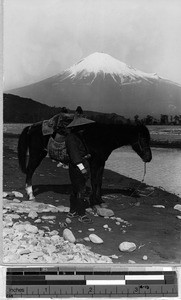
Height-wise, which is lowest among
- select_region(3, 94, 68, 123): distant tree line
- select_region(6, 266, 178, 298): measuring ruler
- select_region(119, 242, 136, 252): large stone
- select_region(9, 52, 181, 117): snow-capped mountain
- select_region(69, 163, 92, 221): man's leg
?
select_region(6, 266, 178, 298): measuring ruler

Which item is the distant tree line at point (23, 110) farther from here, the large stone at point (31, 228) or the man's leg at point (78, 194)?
the large stone at point (31, 228)

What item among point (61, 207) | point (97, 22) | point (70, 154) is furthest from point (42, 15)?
point (61, 207)

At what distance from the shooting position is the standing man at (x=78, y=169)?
4523 mm

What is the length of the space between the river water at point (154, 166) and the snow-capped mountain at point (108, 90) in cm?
28

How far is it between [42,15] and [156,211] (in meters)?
1.55

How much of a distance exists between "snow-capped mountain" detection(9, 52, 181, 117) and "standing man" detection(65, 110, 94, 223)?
0.20m

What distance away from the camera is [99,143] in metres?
4.55

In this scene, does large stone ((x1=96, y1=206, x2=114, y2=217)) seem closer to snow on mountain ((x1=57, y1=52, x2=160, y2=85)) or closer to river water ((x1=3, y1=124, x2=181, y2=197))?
river water ((x1=3, y1=124, x2=181, y2=197))

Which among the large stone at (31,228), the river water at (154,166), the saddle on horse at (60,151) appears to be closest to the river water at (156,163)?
the river water at (154,166)

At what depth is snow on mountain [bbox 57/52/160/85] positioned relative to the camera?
14.5 feet

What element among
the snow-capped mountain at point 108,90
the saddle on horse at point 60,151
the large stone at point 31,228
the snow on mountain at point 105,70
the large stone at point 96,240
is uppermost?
the snow on mountain at point 105,70

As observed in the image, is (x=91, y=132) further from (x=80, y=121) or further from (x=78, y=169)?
(x=78, y=169)

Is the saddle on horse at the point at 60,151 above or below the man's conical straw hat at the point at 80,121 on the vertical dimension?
below

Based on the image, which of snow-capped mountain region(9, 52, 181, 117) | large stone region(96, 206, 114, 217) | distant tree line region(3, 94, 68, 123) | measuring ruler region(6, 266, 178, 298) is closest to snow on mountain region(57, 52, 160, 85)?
snow-capped mountain region(9, 52, 181, 117)
